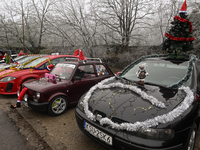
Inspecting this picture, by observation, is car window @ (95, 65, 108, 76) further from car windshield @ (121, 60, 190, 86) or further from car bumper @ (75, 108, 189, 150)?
car bumper @ (75, 108, 189, 150)

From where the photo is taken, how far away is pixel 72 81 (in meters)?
4.08

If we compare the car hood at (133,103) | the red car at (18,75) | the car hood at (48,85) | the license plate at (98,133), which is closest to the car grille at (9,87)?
the red car at (18,75)

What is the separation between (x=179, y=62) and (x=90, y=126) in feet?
7.75

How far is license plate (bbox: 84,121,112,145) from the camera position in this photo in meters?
1.92

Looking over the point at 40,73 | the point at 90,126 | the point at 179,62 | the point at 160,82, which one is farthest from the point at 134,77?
the point at 40,73

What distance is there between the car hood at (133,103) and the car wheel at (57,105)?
153 cm

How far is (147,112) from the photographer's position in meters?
1.87

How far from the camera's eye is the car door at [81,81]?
4025 mm

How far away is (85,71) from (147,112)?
2927 millimetres

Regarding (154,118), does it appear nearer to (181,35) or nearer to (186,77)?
(186,77)

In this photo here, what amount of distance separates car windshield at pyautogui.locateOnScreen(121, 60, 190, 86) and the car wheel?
1.89 metres

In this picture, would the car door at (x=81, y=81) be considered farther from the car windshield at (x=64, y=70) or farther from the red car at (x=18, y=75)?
the red car at (x=18, y=75)

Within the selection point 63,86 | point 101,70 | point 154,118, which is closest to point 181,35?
point 101,70

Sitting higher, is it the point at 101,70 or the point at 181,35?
the point at 181,35
